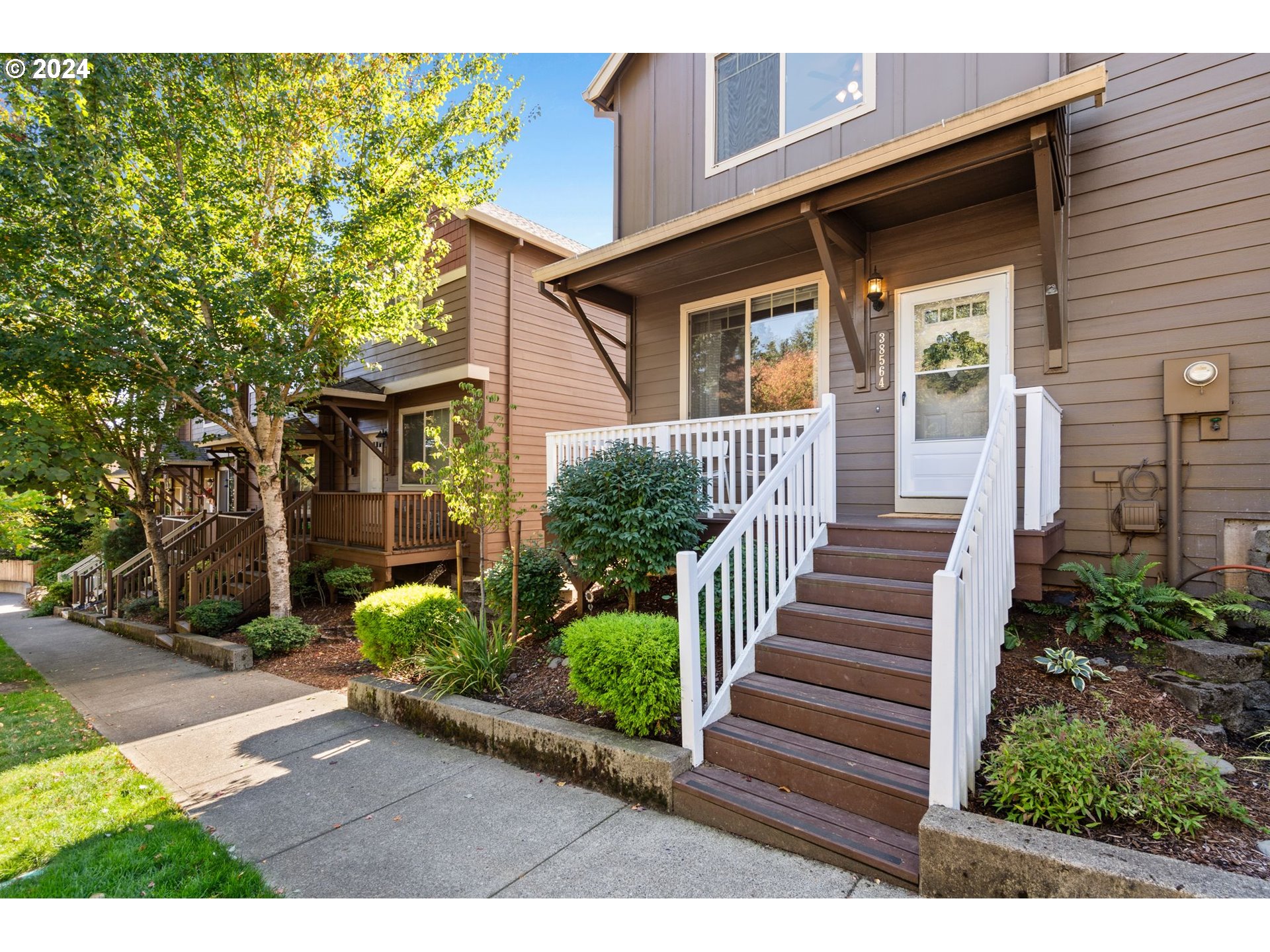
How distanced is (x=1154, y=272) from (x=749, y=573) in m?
3.82

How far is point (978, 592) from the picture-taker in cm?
270

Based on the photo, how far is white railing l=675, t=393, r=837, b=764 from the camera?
3.17m

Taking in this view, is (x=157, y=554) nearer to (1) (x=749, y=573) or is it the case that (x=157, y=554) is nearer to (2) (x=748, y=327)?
(2) (x=748, y=327)

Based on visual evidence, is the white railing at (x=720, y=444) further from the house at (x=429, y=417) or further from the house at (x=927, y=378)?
the house at (x=429, y=417)

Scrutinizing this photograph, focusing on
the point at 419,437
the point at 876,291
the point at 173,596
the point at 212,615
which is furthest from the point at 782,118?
the point at 173,596

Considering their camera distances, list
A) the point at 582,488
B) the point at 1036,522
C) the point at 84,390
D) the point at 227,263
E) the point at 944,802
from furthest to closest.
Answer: the point at 84,390 < the point at 227,263 < the point at 582,488 < the point at 1036,522 < the point at 944,802

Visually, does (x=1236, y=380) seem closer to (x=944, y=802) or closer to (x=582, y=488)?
(x=944, y=802)

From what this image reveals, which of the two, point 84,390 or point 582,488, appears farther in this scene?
point 84,390

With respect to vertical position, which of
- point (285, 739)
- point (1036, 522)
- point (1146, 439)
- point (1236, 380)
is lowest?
point (285, 739)

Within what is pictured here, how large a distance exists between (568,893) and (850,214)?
211 inches

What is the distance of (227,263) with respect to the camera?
20.9ft

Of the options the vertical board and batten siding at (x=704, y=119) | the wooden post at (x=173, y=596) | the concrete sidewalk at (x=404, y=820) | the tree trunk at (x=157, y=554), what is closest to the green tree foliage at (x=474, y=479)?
the concrete sidewalk at (x=404, y=820)

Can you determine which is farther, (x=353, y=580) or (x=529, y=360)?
(x=529, y=360)
